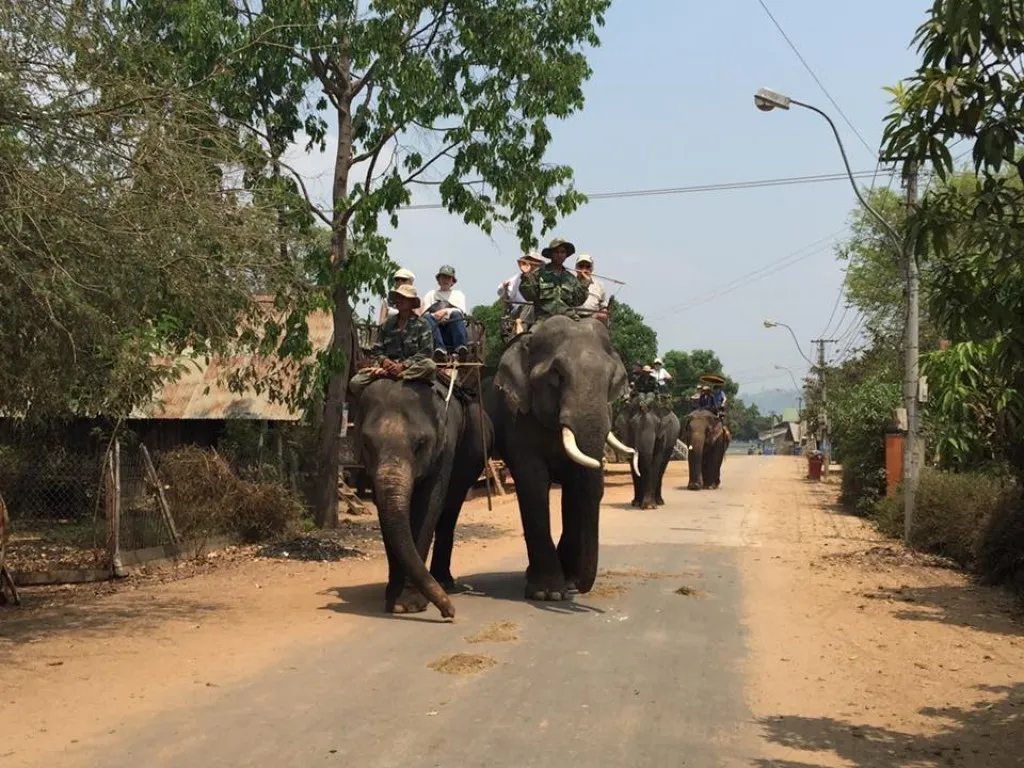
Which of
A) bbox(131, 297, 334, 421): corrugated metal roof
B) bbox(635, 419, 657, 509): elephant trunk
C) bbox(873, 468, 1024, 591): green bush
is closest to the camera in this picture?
bbox(873, 468, 1024, 591): green bush

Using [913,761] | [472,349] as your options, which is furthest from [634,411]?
[913,761]

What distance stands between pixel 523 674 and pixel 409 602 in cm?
245

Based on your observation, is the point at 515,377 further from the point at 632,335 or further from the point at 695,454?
the point at 632,335

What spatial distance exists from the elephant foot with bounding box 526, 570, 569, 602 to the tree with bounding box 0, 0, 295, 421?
4.07 metres

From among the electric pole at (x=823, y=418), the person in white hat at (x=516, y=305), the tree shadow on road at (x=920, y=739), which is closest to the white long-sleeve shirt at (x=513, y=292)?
the person in white hat at (x=516, y=305)

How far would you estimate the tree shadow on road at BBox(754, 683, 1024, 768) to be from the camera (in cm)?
620

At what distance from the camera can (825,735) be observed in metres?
6.67

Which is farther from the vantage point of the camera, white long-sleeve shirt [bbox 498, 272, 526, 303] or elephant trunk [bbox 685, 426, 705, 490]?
elephant trunk [bbox 685, 426, 705, 490]

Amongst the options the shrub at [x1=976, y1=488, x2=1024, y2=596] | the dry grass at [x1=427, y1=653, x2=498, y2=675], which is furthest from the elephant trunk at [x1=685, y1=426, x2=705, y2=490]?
the dry grass at [x1=427, y1=653, x2=498, y2=675]

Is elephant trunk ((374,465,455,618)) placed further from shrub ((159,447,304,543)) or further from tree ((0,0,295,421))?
shrub ((159,447,304,543))

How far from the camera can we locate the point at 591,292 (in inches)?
497

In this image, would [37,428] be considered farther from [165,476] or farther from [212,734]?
[212,734]

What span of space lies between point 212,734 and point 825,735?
11.9 ft

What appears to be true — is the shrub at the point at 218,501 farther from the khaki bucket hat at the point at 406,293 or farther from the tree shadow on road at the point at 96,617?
the khaki bucket hat at the point at 406,293
